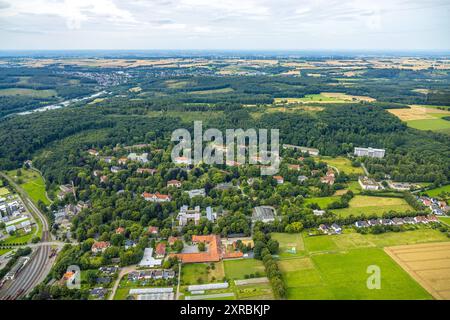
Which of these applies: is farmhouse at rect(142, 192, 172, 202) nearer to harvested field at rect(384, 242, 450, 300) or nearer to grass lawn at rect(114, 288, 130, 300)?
grass lawn at rect(114, 288, 130, 300)

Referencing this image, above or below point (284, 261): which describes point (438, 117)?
above

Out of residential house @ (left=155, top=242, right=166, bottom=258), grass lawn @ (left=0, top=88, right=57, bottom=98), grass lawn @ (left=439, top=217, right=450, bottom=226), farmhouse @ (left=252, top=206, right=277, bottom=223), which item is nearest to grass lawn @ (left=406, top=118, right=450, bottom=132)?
grass lawn @ (left=439, top=217, right=450, bottom=226)

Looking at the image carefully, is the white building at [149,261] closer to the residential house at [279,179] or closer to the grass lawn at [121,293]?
the grass lawn at [121,293]

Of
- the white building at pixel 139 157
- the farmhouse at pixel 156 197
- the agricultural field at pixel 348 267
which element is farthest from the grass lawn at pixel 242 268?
the white building at pixel 139 157

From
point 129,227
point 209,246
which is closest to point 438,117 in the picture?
point 209,246

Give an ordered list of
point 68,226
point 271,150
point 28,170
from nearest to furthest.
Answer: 1. point 68,226
2. point 28,170
3. point 271,150

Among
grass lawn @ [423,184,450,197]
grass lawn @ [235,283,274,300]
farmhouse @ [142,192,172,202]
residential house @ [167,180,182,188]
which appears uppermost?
residential house @ [167,180,182,188]

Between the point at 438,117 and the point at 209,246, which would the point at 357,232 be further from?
the point at 438,117
